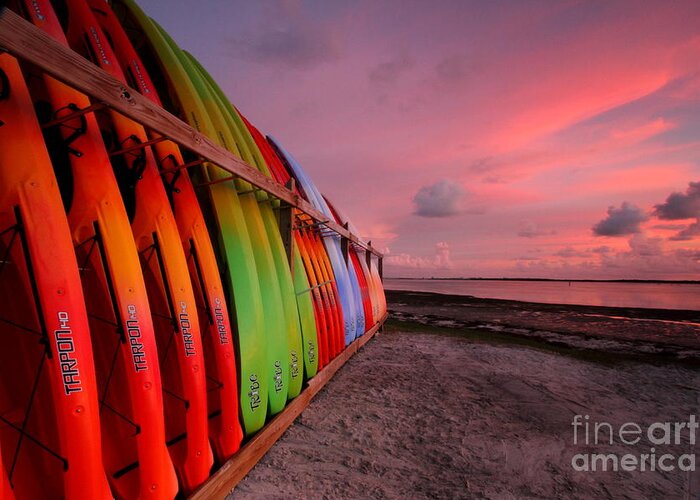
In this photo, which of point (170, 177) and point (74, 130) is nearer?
point (74, 130)

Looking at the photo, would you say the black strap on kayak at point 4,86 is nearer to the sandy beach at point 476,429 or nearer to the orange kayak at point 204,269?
the orange kayak at point 204,269

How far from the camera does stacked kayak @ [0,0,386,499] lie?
136 centimetres

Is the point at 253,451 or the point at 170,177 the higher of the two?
the point at 170,177

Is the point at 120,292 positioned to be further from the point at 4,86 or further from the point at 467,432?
the point at 467,432

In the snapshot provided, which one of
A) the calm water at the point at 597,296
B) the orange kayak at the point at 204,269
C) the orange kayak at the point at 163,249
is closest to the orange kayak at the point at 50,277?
the orange kayak at the point at 163,249

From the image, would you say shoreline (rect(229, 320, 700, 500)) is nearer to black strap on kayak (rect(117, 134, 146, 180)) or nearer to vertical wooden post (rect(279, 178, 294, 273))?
vertical wooden post (rect(279, 178, 294, 273))

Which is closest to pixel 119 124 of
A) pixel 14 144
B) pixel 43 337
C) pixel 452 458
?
pixel 14 144

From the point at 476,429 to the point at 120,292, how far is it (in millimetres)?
2846

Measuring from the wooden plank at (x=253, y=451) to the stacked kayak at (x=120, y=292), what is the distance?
80 millimetres

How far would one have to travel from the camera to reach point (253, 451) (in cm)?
228

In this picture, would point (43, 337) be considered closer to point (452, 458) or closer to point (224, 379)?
point (224, 379)

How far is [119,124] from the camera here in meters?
2.01

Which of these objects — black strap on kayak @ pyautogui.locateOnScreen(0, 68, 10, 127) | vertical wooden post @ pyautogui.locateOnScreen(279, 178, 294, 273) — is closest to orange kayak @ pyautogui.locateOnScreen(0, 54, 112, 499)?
black strap on kayak @ pyautogui.locateOnScreen(0, 68, 10, 127)

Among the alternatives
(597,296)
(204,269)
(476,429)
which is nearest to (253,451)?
(204,269)
